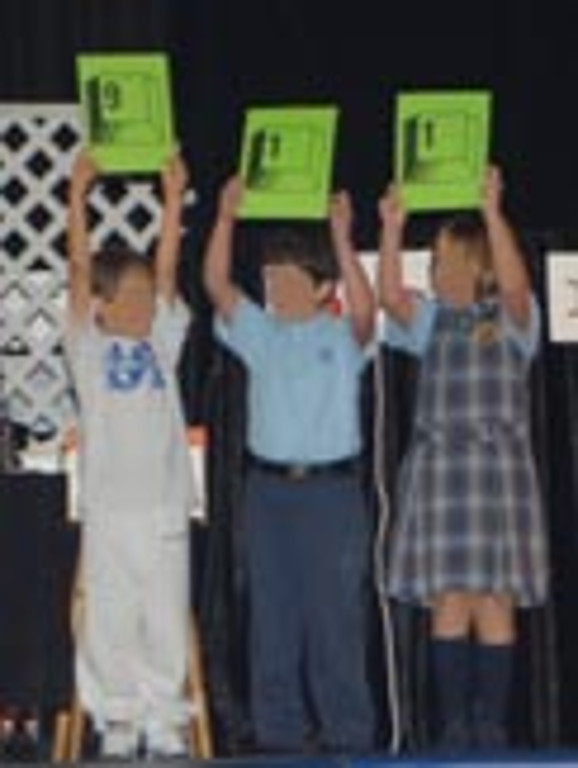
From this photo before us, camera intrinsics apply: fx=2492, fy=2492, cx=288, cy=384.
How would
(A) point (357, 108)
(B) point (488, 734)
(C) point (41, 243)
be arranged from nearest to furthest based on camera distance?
(B) point (488, 734)
(C) point (41, 243)
(A) point (357, 108)

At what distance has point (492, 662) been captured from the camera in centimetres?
532

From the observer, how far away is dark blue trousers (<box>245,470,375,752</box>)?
17.4ft

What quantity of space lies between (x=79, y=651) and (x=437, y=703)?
0.92m

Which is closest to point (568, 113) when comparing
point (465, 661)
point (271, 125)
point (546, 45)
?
point (546, 45)

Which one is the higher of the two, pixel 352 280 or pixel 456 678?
pixel 352 280

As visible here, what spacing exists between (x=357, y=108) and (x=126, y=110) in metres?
1.06

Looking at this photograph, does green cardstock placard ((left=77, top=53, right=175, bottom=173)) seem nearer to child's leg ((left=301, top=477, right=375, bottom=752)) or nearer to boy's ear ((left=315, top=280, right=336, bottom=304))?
boy's ear ((left=315, top=280, right=336, bottom=304))

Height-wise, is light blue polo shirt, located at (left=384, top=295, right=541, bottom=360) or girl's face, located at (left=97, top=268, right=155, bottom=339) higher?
girl's face, located at (left=97, top=268, right=155, bottom=339)

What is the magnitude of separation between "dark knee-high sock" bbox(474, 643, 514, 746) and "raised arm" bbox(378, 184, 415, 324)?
0.73 meters

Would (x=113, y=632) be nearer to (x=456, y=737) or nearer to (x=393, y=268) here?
(x=456, y=737)

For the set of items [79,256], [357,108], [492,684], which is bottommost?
[492,684]

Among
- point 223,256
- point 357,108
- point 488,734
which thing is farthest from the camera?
point 357,108

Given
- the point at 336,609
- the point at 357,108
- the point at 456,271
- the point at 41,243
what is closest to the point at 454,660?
the point at 336,609

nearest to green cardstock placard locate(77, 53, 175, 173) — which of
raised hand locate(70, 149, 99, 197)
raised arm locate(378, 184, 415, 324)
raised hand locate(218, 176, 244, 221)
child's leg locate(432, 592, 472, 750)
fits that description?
raised hand locate(70, 149, 99, 197)
